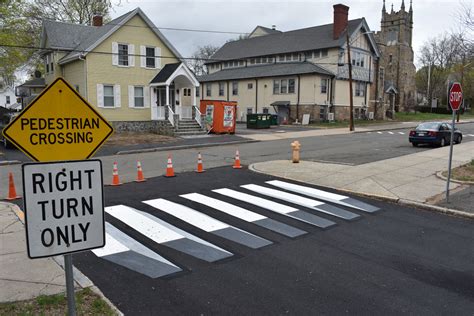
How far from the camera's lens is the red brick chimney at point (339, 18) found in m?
42.8

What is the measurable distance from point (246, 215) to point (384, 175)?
6431 mm

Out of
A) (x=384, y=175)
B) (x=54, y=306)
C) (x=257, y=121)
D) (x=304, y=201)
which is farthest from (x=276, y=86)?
(x=54, y=306)

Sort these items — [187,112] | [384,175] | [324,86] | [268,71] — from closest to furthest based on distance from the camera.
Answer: [384,175], [187,112], [324,86], [268,71]

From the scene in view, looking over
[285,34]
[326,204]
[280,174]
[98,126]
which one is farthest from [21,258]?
[285,34]

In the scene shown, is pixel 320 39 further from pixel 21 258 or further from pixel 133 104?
pixel 21 258

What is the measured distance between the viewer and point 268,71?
46531 millimetres

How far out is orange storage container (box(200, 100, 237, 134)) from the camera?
99.3 ft

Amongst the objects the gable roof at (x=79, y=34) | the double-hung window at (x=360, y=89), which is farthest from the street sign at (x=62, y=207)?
the double-hung window at (x=360, y=89)

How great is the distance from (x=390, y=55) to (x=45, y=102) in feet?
216

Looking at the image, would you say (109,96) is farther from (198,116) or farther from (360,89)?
(360,89)

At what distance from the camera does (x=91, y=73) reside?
28203 millimetres

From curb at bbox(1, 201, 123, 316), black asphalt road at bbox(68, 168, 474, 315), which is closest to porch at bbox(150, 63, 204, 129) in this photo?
black asphalt road at bbox(68, 168, 474, 315)

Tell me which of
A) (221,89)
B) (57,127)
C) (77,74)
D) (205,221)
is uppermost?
(221,89)

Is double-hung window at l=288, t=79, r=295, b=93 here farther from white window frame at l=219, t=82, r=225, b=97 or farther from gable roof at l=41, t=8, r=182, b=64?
gable roof at l=41, t=8, r=182, b=64
